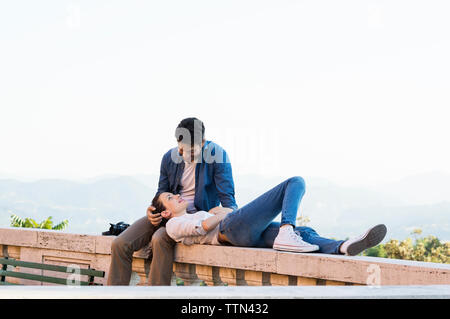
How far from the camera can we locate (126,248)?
538 centimetres

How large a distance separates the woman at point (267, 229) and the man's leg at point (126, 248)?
0.33 m

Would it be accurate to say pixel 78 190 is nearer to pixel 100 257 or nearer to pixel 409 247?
pixel 409 247

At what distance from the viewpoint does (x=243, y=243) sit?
4.92 m

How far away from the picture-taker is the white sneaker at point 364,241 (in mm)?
4449

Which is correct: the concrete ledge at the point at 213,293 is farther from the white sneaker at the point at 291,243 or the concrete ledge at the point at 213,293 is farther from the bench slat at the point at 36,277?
the bench slat at the point at 36,277

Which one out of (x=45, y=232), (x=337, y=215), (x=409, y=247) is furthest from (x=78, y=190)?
(x=45, y=232)

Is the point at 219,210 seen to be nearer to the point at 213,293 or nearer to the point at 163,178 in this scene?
the point at 163,178

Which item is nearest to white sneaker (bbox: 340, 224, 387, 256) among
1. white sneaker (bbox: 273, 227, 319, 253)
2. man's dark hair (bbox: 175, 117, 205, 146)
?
white sneaker (bbox: 273, 227, 319, 253)

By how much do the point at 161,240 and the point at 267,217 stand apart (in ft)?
2.90

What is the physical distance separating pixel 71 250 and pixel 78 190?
158 m

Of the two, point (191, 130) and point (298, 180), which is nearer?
point (298, 180)

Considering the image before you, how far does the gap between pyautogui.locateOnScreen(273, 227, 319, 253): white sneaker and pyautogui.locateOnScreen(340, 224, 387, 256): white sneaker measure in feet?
0.79

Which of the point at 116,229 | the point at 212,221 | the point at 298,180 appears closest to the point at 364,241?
the point at 298,180

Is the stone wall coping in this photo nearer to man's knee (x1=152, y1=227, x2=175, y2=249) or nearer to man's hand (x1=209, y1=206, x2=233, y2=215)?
man's knee (x1=152, y1=227, x2=175, y2=249)
